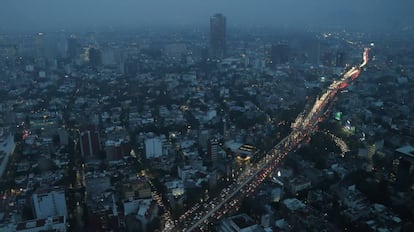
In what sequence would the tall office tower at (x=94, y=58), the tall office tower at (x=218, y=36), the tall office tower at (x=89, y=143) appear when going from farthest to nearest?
the tall office tower at (x=218, y=36) < the tall office tower at (x=94, y=58) < the tall office tower at (x=89, y=143)

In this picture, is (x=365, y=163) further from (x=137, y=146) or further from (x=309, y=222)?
(x=137, y=146)

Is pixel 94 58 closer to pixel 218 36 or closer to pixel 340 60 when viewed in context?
pixel 218 36

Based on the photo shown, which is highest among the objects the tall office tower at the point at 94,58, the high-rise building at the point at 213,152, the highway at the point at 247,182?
the tall office tower at the point at 94,58

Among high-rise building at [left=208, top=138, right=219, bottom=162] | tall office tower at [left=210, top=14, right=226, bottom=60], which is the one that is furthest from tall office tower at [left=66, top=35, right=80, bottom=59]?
high-rise building at [left=208, top=138, right=219, bottom=162]

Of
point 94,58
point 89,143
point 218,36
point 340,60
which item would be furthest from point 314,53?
point 89,143

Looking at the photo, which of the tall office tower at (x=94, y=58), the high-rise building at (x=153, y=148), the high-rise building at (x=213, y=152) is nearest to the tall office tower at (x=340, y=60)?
the tall office tower at (x=94, y=58)

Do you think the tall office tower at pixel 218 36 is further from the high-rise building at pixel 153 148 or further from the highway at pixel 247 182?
the high-rise building at pixel 153 148
